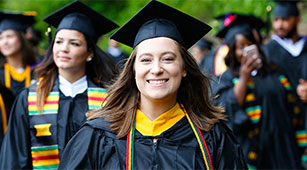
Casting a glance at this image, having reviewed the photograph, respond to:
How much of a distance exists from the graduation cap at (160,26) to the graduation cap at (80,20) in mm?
1031

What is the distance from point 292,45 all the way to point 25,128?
398cm

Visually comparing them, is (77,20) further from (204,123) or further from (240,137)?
(240,137)

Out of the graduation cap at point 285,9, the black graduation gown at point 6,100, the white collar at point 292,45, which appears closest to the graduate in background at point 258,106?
the white collar at point 292,45

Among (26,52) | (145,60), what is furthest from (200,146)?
(26,52)

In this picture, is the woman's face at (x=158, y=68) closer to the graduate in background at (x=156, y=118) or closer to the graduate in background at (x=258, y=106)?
the graduate in background at (x=156, y=118)

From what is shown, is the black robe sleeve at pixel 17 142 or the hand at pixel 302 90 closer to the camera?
the black robe sleeve at pixel 17 142

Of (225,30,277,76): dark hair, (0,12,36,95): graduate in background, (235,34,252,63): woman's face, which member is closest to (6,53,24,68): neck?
(0,12,36,95): graduate in background

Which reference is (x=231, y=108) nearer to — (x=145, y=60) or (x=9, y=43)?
(x=145, y=60)

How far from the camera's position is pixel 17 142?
3777 millimetres

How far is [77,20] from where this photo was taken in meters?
4.19

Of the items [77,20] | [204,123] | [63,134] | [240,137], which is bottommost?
[240,137]

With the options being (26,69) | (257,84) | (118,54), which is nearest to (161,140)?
(257,84)

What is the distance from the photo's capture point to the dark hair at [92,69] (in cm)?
413

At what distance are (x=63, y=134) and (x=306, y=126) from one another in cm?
322
